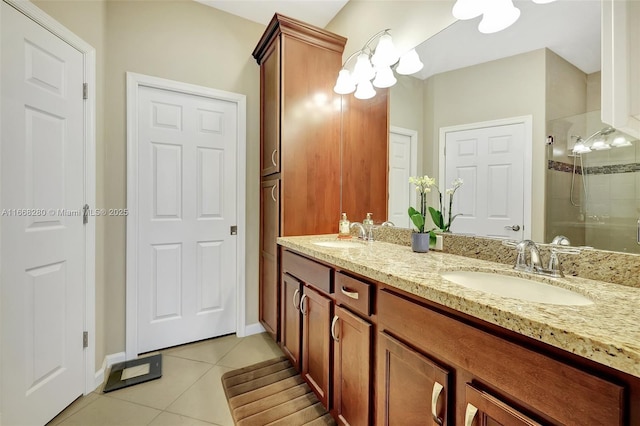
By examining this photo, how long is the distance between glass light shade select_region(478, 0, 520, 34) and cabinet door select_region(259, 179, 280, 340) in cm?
147

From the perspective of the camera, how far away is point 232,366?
1.91 m

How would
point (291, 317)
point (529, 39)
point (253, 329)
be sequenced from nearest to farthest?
point (529, 39) → point (291, 317) → point (253, 329)

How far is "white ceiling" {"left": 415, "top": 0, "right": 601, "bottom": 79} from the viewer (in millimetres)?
939

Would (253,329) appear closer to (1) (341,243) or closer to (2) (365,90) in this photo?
(1) (341,243)

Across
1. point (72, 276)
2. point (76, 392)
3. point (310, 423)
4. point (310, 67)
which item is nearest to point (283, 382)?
point (310, 423)

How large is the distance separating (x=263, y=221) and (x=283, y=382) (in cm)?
121

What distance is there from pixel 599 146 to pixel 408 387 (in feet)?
3.36

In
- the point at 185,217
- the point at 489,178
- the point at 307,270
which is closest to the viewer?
the point at 489,178

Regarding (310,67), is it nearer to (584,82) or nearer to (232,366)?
(584,82)

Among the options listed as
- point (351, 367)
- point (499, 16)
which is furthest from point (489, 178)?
point (351, 367)

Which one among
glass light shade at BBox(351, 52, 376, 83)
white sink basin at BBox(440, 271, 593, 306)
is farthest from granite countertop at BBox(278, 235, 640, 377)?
glass light shade at BBox(351, 52, 376, 83)

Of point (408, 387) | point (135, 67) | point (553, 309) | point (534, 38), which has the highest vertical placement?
point (135, 67)

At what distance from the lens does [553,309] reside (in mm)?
619

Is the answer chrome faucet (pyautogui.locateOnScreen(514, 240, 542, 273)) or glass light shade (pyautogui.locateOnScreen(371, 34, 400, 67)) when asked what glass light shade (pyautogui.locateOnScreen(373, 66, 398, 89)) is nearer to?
glass light shade (pyautogui.locateOnScreen(371, 34, 400, 67))
